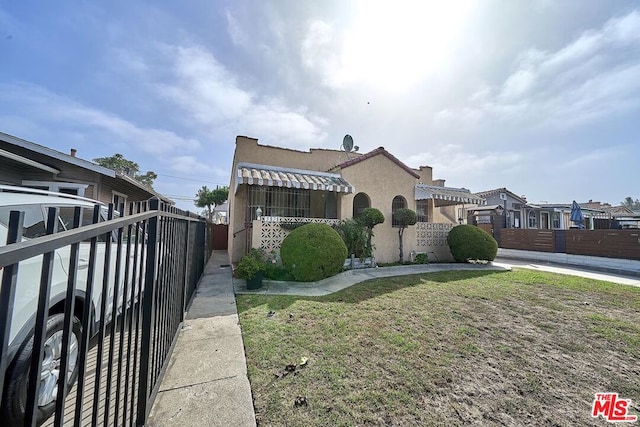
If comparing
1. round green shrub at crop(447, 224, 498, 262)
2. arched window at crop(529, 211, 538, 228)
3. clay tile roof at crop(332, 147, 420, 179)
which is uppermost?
clay tile roof at crop(332, 147, 420, 179)

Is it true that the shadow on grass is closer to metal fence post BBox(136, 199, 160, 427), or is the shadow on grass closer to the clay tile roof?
metal fence post BBox(136, 199, 160, 427)

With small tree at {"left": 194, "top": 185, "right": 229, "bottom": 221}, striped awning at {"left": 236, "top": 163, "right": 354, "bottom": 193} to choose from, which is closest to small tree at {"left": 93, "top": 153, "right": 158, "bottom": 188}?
small tree at {"left": 194, "top": 185, "right": 229, "bottom": 221}

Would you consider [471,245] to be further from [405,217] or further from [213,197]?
[213,197]

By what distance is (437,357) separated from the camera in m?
4.22

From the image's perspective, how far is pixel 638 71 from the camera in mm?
10516

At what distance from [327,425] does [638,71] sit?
59.1 feet

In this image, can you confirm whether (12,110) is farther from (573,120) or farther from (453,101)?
(573,120)

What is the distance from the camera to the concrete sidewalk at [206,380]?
9.27 feet

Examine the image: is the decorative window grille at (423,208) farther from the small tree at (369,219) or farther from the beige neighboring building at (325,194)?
the small tree at (369,219)

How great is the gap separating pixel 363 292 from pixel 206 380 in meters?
5.68

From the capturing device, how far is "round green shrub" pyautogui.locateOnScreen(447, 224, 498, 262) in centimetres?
1373

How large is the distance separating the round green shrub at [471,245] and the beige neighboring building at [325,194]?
1.27m

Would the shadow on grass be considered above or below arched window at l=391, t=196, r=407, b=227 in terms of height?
Answer: below

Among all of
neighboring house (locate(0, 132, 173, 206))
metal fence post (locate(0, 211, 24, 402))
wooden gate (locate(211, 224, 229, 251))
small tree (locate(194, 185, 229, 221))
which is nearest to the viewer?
metal fence post (locate(0, 211, 24, 402))
